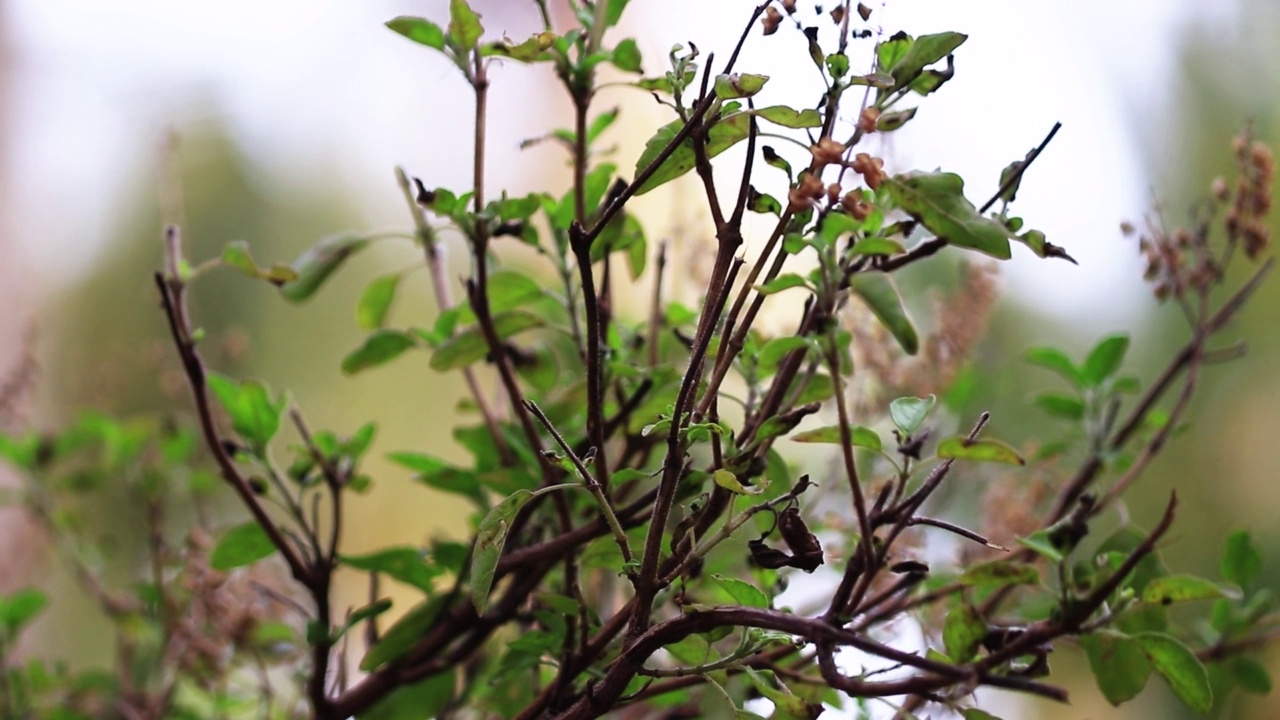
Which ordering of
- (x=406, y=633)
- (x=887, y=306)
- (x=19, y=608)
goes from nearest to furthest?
1. (x=887, y=306)
2. (x=406, y=633)
3. (x=19, y=608)

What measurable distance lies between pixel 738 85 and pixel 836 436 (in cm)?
11

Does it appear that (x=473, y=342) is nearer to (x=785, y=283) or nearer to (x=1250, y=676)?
(x=785, y=283)

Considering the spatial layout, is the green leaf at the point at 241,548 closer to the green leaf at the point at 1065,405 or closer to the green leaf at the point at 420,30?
the green leaf at the point at 420,30

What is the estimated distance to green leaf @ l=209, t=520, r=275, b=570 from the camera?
0.46 meters

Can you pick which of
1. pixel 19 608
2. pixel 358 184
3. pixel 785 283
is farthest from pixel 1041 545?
pixel 358 184

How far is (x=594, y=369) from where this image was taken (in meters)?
0.32

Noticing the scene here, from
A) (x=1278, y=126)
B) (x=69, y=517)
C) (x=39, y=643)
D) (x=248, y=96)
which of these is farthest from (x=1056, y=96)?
(x=39, y=643)

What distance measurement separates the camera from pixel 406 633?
0.45 m

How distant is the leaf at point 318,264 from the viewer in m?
0.48

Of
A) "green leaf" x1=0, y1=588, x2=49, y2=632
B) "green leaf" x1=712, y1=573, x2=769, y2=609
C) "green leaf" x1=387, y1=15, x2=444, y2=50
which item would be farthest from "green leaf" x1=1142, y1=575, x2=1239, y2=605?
"green leaf" x1=0, y1=588, x2=49, y2=632

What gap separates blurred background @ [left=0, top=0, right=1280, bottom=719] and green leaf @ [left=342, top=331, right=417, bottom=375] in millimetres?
374

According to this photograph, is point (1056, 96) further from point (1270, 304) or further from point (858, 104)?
point (858, 104)

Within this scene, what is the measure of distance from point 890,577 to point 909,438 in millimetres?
278

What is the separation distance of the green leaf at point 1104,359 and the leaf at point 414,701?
37cm
